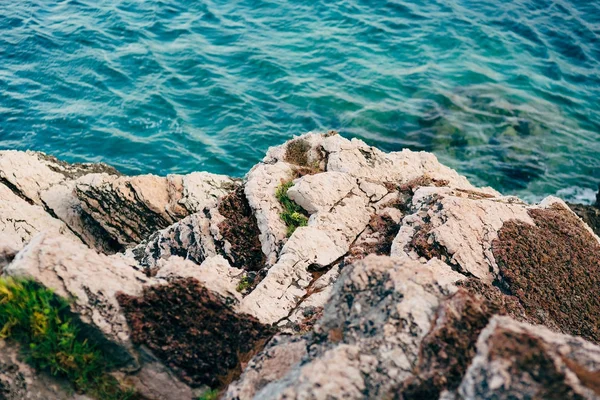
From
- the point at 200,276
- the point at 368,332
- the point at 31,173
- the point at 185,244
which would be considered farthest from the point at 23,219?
the point at 368,332

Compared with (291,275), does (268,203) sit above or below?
above

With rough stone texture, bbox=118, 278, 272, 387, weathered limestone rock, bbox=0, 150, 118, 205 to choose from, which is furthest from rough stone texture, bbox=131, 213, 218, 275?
weathered limestone rock, bbox=0, 150, 118, 205

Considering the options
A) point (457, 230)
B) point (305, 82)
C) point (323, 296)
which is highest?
point (457, 230)

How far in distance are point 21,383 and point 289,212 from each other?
7844 millimetres

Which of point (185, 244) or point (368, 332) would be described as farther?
point (185, 244)

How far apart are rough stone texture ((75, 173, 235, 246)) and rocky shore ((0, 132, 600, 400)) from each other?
1609 millimetres

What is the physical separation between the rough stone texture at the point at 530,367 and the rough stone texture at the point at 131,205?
13.4 meters

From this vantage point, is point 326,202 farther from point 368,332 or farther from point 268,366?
point 368,332

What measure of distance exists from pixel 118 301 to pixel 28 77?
2884cm

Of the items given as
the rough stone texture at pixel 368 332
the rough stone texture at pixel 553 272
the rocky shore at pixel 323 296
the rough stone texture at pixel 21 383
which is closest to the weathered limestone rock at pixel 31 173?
the rocky shore at pixel 323 296

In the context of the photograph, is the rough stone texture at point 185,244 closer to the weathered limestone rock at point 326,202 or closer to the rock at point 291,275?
the weathered limestone rock at point 326,202

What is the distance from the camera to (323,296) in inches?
480

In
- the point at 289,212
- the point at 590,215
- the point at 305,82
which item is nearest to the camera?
the point at 289,212

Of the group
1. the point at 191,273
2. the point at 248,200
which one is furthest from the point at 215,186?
the point at 191,273
